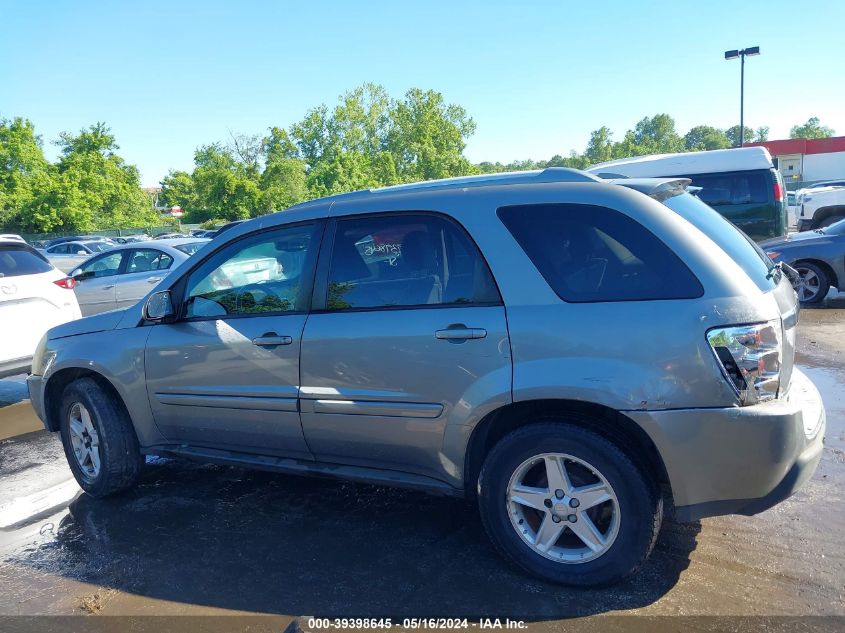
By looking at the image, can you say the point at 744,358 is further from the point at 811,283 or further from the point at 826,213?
the point at 826,213

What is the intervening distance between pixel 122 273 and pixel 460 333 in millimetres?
9805

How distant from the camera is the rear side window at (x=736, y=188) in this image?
482 inches

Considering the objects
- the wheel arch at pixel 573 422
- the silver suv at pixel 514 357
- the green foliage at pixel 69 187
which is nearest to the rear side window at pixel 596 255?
the silver suv at pixel 514 357

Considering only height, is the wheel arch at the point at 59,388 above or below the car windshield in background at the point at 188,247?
below

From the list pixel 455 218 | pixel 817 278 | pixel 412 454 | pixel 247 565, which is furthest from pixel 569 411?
pixel 817 278

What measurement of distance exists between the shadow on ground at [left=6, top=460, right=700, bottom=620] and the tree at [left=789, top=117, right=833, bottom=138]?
124m

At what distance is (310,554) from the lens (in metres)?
A: 3.62

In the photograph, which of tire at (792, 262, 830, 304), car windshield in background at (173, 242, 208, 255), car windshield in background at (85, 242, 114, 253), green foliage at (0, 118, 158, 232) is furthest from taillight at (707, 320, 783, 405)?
green foliage at (0, 118, 158, 232)

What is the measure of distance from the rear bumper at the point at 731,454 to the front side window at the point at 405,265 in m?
1.00

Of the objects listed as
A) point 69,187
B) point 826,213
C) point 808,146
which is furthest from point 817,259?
point 808,146

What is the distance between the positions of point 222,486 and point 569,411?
8.76ft

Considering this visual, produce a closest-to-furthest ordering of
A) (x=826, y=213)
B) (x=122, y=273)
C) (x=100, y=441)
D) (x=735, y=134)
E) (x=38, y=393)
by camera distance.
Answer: (x=100, y=441)
(x=38, y=393)
(x=122, y=273)
(x=826, y=213)
(x=735, y=134)

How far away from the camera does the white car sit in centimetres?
648

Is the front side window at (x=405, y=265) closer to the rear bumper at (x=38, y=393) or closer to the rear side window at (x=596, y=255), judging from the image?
the rear side window at (x=596, y=255)
